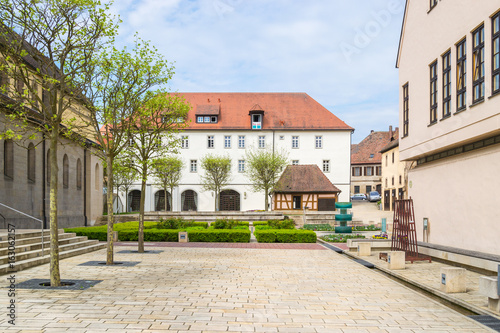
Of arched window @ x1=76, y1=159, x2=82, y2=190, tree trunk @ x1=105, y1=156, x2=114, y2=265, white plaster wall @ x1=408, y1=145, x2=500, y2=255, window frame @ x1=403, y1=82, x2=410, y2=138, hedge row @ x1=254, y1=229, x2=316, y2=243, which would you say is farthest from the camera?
arched window @ x1=76, y1=159, x2=82, y2=190

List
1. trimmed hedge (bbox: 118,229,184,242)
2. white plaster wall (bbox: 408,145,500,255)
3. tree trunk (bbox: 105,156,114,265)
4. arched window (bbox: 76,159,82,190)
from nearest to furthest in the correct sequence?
white plaster wall (bbox: 408,145,500,255) < tree trunk (bbox: 105,156,114,265) < trimmed hedge (bbox: 118,229,184,242) < arched window (bbox: 76,159,82,190)

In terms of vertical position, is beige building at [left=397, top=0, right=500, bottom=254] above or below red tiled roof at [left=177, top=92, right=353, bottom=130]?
below

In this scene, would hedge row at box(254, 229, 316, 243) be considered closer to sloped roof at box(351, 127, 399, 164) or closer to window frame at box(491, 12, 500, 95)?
window frame at box(491, 12, 500, 95)

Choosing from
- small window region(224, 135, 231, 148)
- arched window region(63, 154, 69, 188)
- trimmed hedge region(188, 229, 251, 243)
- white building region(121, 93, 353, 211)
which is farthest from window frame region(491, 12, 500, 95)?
small window region(224, 135, 231, 148)

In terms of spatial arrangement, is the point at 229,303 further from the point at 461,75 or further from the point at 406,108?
the point at 406,108

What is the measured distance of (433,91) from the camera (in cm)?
1836

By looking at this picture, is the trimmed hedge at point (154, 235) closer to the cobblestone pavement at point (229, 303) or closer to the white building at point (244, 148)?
the cobblestone pavement at point (229, 303)

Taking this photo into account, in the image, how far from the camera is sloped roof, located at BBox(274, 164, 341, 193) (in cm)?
4956

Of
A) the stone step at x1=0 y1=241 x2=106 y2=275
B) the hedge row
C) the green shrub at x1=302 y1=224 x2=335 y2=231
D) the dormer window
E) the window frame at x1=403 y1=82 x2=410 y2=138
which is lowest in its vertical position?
the green shrub at x1=302 y1=224 x2=335 y2=231

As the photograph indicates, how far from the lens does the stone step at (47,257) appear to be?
12.8 m

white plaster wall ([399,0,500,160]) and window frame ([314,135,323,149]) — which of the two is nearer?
white plaster wall ([399,0,500,160])

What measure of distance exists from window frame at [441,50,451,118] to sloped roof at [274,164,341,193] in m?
31.8

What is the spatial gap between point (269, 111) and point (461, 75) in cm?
4583

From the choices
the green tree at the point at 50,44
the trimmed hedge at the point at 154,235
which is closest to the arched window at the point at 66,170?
the trimmed hedge at the point at 154,235
